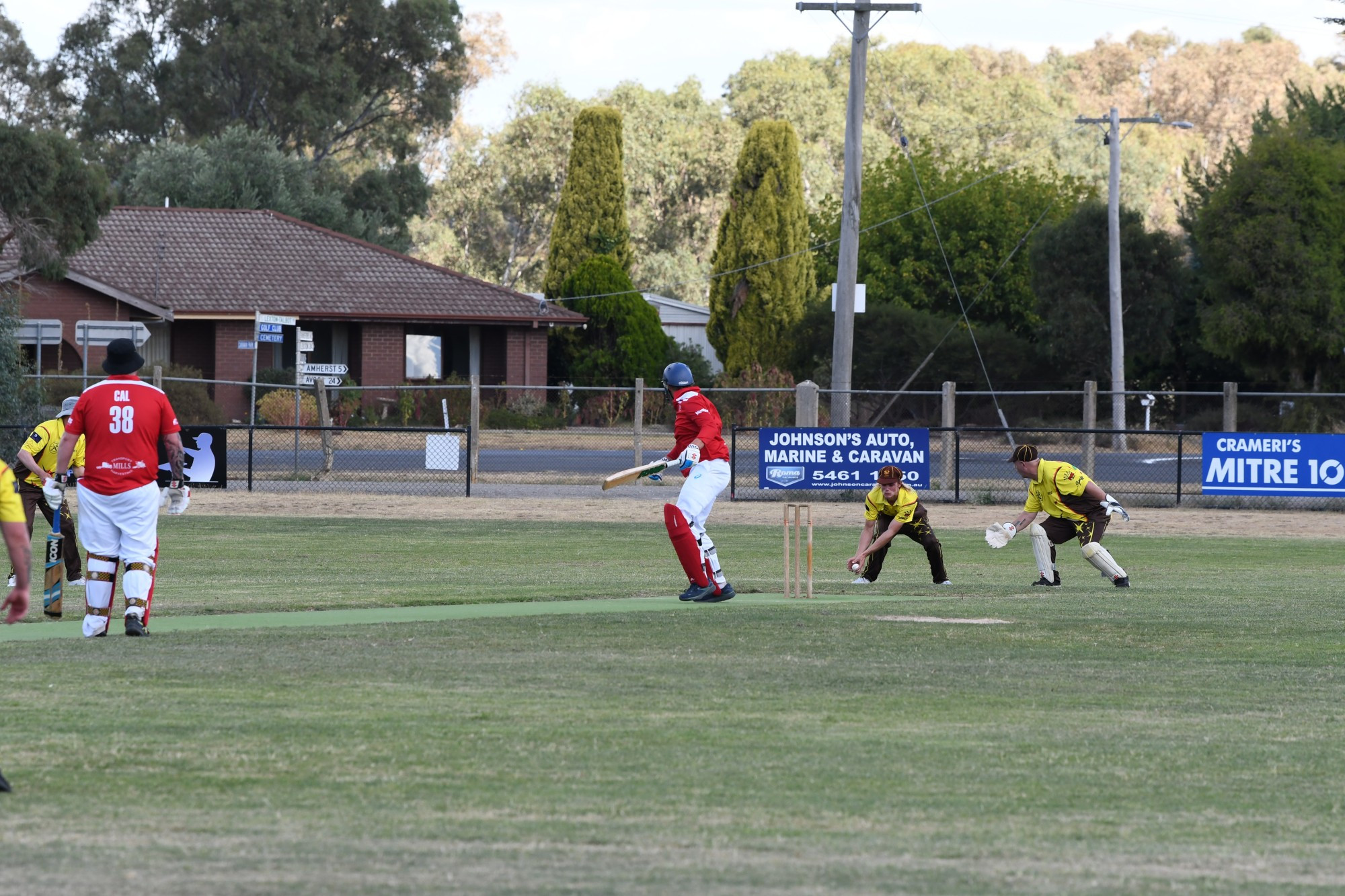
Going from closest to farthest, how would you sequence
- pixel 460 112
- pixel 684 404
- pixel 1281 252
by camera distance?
pixel 684 404 → pixel 1281 252 → pixel 460 112

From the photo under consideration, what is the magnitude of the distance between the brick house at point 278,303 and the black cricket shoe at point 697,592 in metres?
30.9

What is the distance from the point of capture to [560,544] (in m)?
21.1

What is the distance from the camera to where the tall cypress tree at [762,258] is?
52938 millimetres

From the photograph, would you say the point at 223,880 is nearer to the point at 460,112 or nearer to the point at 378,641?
the point at 378,641

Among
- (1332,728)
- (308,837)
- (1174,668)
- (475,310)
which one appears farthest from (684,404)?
(475,310)

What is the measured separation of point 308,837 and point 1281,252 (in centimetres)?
3847

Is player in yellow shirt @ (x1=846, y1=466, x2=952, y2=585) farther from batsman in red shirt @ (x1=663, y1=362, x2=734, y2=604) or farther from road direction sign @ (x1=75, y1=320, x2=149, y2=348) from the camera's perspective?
road direction sign @ (x1=75, y1=320, x2=149, y2=348)

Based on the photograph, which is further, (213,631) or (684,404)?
(684,404)

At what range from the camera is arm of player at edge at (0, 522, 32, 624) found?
6.93m

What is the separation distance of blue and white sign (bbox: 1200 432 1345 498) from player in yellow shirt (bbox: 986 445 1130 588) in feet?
36.0

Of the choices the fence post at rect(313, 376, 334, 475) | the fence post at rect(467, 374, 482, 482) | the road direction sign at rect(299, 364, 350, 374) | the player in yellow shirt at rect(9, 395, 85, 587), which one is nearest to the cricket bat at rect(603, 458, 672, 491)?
the player in yellow shirt at rect(9, 395, 85, 587)

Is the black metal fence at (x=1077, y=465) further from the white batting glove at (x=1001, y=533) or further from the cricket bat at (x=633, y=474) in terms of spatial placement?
the cricket bat at (x=633, y=474)

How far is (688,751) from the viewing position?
7.68 meters

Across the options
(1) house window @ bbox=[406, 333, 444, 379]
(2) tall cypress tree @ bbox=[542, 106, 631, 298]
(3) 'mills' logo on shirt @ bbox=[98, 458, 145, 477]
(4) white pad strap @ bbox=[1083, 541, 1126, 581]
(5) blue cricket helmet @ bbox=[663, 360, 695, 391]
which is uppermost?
(2) tall cypress tree @ bbox=[542, 106, 631, 298]
